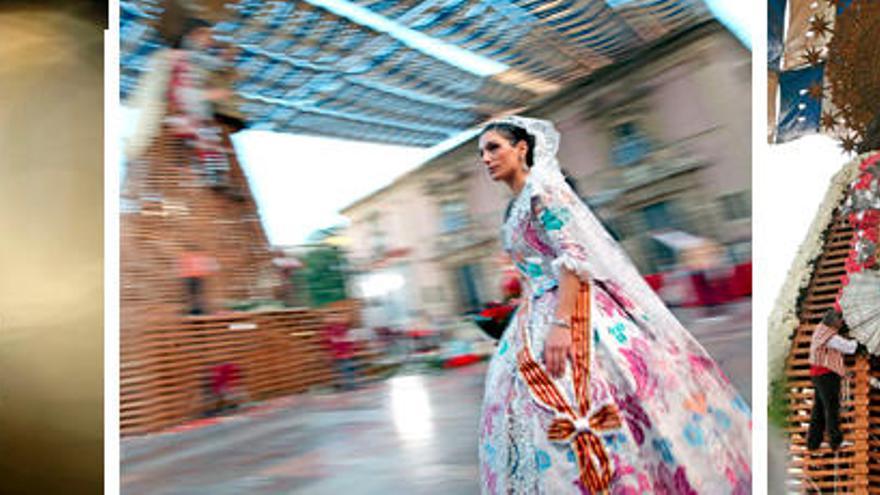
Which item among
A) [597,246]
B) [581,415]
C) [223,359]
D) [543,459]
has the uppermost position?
[597,246]

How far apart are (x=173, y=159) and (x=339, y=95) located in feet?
1.51

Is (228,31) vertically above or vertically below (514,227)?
above

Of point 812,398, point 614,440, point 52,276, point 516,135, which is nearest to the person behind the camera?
point 614,440

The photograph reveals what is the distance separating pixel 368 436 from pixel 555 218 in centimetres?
71

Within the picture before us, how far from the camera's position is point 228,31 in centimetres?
203

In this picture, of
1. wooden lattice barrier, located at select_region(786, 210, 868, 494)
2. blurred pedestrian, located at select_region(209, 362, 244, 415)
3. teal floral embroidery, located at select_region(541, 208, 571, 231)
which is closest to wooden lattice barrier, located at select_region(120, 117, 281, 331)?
blurred pedestrian, located at select_region(209, 362, 244, 415)

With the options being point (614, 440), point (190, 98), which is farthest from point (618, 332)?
point (190, 98)

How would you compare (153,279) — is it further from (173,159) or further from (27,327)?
(27,327)

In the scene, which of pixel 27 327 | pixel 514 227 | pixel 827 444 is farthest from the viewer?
pixel 27 327

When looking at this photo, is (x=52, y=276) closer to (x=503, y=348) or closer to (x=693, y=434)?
(x=503, y=348)

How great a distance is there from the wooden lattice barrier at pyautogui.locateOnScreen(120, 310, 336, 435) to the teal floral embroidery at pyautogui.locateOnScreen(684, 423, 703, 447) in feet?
2.84

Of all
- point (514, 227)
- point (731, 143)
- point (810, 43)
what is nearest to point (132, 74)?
point (514, 227)

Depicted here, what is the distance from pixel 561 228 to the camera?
1.88m

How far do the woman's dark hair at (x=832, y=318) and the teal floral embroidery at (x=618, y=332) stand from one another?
1.92 ft
